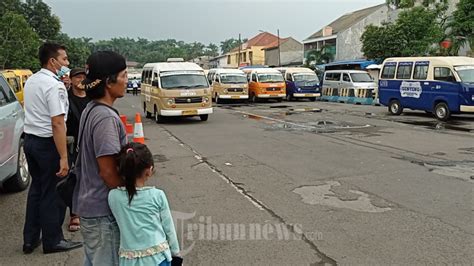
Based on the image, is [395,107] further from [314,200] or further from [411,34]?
[314,200]

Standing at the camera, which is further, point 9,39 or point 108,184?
point 9,39

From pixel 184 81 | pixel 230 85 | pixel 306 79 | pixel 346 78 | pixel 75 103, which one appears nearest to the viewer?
pixel 75 103

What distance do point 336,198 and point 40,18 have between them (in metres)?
67.7

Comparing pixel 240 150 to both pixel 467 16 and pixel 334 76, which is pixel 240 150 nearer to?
pixel 334 76

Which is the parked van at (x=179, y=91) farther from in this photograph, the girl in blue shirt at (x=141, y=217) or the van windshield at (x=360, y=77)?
the girl in blue shirt at (x=141, y=217)

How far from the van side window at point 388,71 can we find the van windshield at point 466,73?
9.95 ft

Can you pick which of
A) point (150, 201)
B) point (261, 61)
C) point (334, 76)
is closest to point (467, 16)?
point (334, 76)

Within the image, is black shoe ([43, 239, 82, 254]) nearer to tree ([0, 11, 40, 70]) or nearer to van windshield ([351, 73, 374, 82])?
van windshield ([351, 73, 374, 82])

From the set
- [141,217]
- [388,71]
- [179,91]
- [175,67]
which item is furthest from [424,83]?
[141,217]

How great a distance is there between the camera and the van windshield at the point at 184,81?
16.5 meters

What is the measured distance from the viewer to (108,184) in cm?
269

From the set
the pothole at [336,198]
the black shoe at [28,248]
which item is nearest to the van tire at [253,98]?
the pothole at [336,198]

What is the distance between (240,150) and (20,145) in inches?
188

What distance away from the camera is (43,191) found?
4387 millimetres
